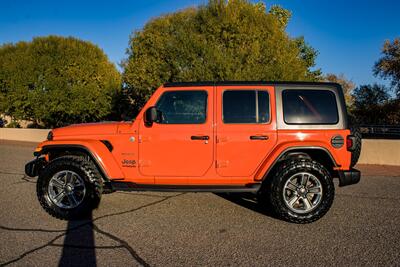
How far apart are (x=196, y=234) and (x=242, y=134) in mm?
1504

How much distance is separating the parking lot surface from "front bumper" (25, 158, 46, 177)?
588 millimetres

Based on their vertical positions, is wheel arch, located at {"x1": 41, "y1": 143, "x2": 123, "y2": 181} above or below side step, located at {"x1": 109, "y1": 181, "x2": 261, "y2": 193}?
above

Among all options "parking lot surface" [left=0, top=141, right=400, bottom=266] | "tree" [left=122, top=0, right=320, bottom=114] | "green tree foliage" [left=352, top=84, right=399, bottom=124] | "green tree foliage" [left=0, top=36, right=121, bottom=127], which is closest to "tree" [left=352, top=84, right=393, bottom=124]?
"green tree foliage" [left=352, top=84, right=399, bottom=124]

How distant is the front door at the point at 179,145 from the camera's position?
4910 mm

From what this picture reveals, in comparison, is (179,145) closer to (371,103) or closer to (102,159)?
(102,159)

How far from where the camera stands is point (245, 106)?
5.00 metres

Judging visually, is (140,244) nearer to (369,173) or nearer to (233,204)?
(233,204)

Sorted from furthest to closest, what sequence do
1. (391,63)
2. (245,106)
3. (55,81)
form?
(391,63), (55,81), (245,106)

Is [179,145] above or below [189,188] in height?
above

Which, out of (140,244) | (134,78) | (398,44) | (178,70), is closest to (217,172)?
(140,244)

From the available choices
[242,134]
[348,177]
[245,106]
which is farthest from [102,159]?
[348,177]

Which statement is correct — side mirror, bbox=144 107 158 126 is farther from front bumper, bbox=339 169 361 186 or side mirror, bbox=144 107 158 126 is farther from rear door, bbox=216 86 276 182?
front bumper, bbox=339 169 361 186

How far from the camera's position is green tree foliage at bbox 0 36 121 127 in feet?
74.7

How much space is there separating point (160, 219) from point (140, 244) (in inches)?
37.6
